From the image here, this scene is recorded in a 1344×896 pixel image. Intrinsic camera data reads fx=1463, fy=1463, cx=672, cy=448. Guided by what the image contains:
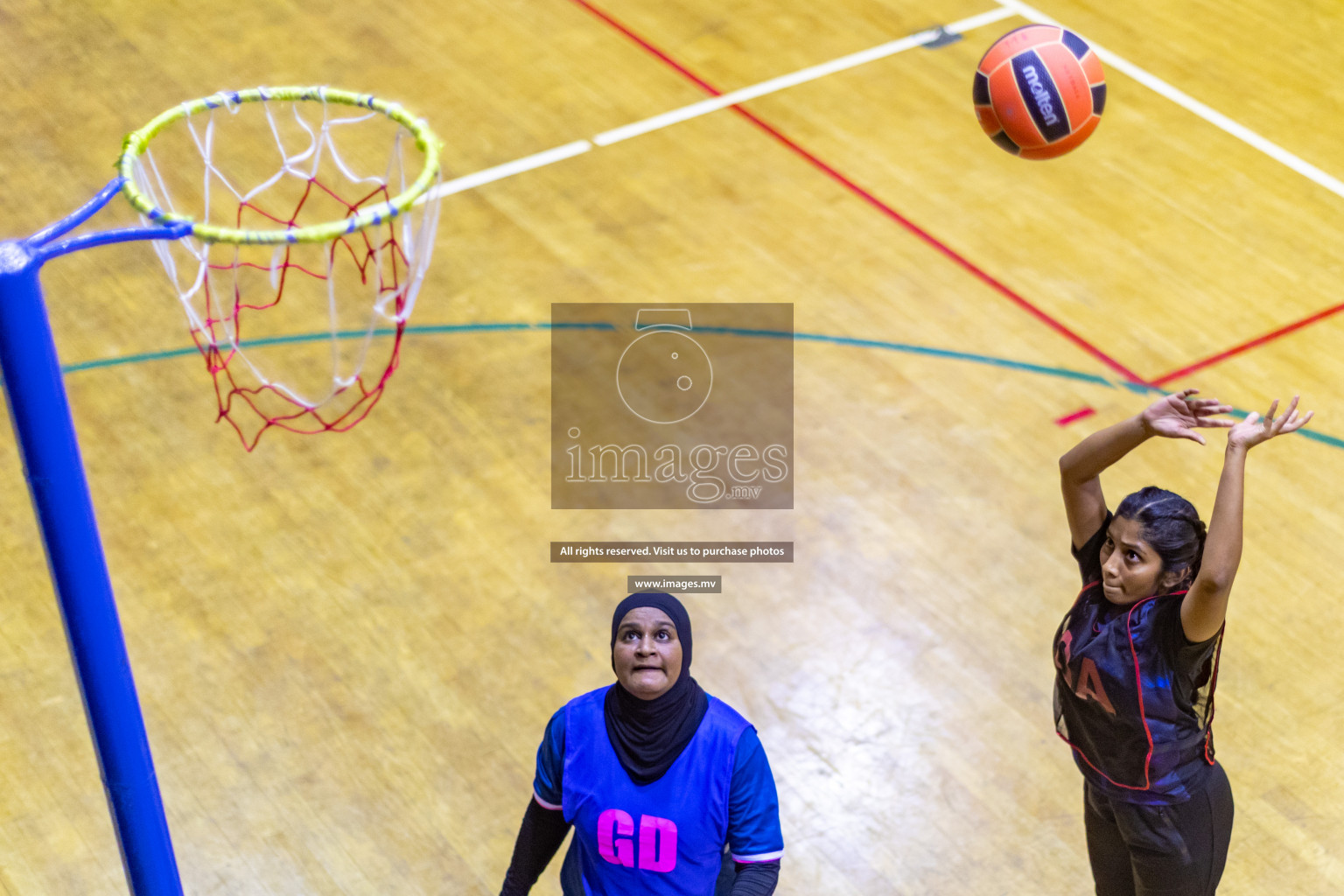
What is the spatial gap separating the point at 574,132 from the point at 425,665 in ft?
12.3

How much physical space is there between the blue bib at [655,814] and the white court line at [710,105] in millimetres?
4315

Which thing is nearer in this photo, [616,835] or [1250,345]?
[616,835]

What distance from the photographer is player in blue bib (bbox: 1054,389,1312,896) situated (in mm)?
3459

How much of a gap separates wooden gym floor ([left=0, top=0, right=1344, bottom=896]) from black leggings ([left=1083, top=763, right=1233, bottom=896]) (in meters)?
0.87

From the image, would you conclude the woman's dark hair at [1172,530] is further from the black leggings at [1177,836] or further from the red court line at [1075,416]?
the red court line at [1075,416]

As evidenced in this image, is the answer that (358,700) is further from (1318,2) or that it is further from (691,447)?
(1318,2)

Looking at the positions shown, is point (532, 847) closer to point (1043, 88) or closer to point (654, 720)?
point (654, 720)

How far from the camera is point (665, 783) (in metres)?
3.36

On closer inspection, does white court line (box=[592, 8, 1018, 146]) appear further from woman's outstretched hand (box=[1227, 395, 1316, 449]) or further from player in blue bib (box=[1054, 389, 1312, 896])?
woman's outstretched hand (box=[1227, 395, 1316, 449])

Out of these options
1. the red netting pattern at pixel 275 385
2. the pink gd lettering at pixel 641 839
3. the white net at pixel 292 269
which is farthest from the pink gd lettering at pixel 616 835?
the red netting pattern at pixel 275 385

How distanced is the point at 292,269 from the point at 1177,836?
4858 millimetres

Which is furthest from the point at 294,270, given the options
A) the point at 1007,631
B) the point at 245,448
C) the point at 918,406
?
the point at 1007,631

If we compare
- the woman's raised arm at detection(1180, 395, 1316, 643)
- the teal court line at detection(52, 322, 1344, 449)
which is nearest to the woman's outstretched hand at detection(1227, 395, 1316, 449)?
the woman's raised arm at detection(1180, 395, 1316, 643)

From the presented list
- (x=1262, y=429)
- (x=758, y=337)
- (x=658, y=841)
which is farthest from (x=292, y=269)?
(x=1262, y=429)
